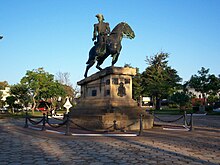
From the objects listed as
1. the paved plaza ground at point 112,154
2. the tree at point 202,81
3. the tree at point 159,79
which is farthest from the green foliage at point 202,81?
the paved plaza ground at point 112,154

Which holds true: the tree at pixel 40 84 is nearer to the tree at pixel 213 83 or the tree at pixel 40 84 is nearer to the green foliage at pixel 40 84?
the green foliage at pixel 40 84

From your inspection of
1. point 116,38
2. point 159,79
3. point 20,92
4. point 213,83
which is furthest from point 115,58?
point 159,79

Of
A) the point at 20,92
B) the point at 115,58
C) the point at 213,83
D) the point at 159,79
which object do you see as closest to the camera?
the point at 115,58

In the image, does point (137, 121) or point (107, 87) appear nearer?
point (137, 121)

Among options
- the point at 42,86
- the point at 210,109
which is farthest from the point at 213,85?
the point at 42,86

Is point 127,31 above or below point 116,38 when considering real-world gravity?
above

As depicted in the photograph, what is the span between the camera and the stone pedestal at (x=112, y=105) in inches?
529

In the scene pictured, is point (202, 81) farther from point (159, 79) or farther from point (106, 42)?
point (106, 42)

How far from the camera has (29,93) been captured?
47844mm

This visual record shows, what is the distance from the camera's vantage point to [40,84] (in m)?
47.6

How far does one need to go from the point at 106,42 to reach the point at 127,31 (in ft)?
4.64

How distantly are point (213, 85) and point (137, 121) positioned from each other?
3405 centimetres

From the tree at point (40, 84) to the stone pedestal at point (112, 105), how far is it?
3203cm

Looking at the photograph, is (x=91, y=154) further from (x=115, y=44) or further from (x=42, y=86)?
(x=42, y=86)
